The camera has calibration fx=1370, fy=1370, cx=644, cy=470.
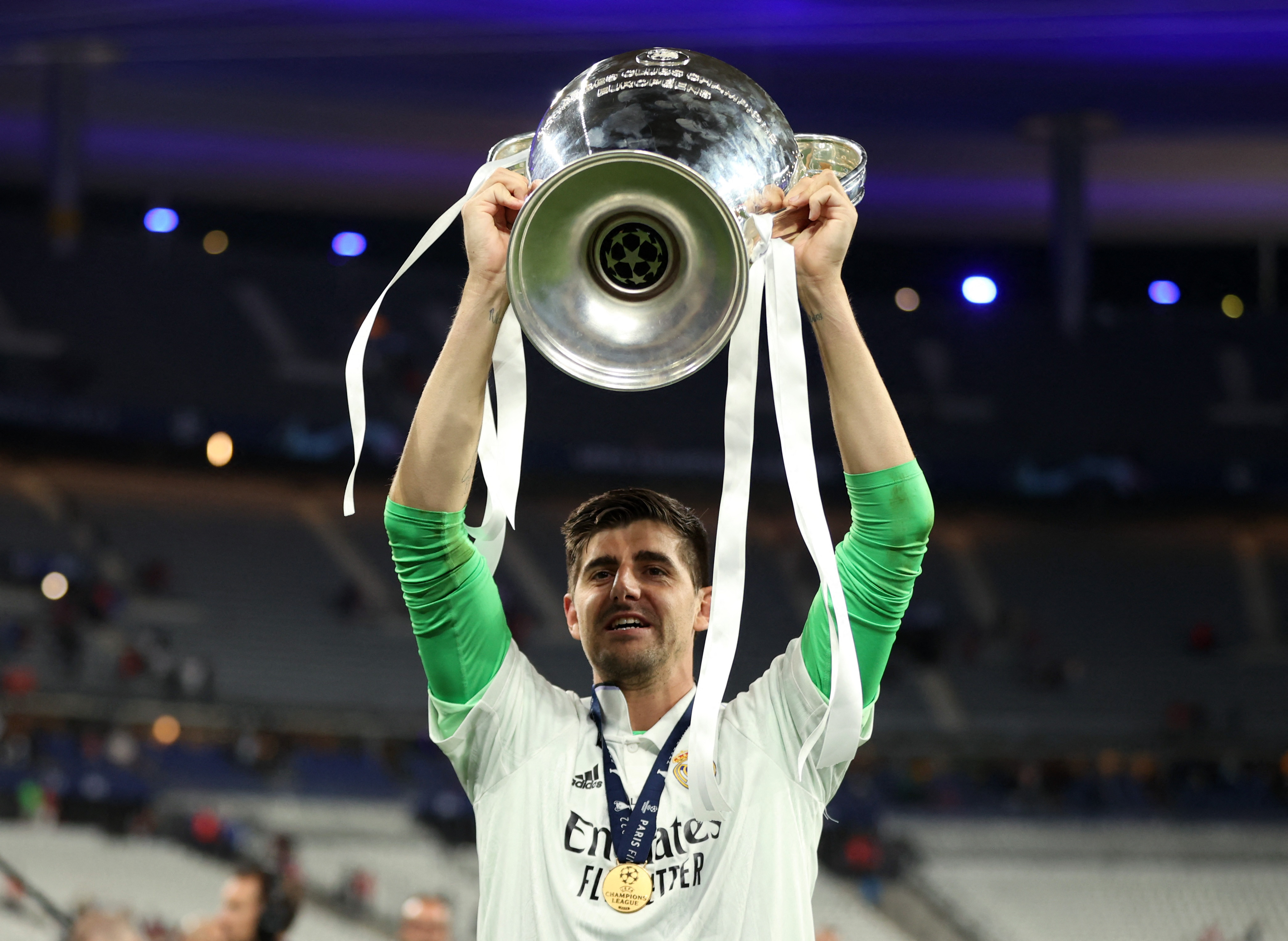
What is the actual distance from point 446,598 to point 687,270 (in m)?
0.63

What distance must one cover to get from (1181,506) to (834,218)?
1644 centimetres

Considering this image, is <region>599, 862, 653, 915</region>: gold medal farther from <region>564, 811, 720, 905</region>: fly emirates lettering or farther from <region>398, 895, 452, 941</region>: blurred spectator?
<region>398, 895, 452, 941</region>: blurred spectator

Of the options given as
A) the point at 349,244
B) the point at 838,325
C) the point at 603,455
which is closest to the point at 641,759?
the point at 838,325

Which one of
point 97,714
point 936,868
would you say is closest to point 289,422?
point 97,714

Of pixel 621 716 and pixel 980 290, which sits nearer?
pixel 621 716

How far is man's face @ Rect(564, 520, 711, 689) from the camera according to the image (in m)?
2.03

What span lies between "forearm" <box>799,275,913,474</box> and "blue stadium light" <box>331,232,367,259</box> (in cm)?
1638

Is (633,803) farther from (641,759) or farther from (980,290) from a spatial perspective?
(980,290)

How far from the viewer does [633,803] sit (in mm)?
1969

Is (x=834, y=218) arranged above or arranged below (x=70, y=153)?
below

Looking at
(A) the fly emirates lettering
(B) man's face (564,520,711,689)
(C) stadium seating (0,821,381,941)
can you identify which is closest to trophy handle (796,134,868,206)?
(B) man's face (564,520,711,689)

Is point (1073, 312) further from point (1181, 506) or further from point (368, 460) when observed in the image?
point (368, 460)

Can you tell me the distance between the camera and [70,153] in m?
13.3

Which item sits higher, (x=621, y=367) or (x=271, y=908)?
(x=621, y=367)
